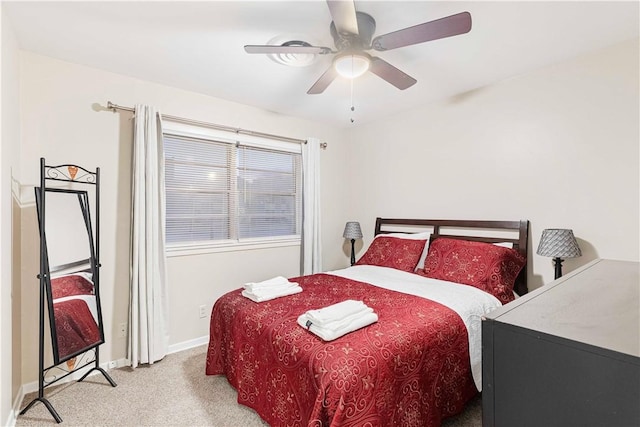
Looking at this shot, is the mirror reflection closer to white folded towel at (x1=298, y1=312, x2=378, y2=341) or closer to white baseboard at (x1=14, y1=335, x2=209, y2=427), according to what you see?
white baseboard at (x1=14, y1=335, x2=209, y2=427)

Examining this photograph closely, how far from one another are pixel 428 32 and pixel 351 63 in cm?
55

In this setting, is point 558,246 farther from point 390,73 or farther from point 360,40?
point 360,40

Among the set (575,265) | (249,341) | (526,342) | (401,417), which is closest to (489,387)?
(526,342)

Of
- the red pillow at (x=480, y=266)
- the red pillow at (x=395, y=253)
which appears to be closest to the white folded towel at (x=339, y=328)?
the red pillow at (x=480, y=266)

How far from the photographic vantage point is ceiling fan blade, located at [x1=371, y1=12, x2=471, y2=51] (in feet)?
5.10

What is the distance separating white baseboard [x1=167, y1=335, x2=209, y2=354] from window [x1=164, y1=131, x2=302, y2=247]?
97 cm

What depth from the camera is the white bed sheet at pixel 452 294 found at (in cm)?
207

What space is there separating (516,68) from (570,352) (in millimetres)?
2753

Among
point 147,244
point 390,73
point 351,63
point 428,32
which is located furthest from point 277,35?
point 147,244

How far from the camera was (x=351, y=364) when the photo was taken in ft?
4.89

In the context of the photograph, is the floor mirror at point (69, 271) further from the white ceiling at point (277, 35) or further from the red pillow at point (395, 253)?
the red pillow at point (395, 253)

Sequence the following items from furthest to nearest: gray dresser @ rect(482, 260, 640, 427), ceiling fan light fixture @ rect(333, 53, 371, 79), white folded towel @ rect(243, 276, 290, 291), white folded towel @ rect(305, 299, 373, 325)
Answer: white folded towel @ rect(243, 276, 290, 291) → ceiling fan light fixture @ rect(333, 53, 371, 79) → white folded towel @ rect(305, 299, 373, 325) → gray dresser @ rect(482, 260, 640, 427)

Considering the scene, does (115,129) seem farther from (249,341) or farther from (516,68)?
(516,68)

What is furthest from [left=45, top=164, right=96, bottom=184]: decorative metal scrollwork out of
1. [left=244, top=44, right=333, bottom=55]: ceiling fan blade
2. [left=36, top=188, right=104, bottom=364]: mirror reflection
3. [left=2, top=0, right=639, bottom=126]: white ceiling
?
[left=244, top=44, right=333, bottom=55]: ceiling fan blade
